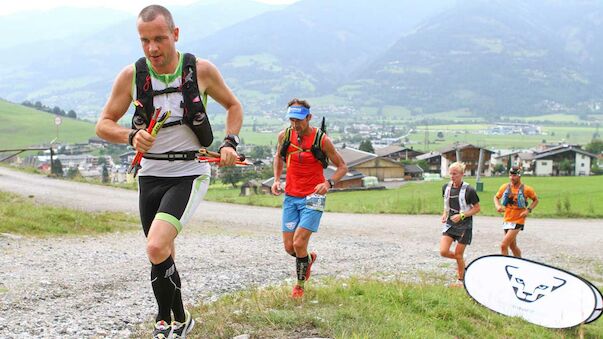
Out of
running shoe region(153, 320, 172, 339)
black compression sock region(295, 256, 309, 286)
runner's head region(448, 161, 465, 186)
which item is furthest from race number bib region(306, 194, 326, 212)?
runner's head region(448, 161, 465, 186)

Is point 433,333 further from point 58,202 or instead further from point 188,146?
point 58,202

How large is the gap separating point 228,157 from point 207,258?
721cm

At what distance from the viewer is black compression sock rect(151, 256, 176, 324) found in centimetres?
511

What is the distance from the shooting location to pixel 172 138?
5145mm

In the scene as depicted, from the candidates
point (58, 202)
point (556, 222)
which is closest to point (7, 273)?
point (58, 202)

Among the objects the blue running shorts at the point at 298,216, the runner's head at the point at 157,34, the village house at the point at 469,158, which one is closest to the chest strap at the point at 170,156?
the runner's head at the point at 157,34

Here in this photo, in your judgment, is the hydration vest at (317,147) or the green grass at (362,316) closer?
the green grass at (362,316)

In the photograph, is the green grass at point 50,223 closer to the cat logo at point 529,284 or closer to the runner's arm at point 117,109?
the runner's arm at point 117,109

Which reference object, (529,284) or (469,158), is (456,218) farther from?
(469,158)

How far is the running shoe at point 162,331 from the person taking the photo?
5.20 m

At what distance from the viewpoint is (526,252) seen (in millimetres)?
16859

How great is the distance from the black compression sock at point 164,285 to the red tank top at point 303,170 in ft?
9.45

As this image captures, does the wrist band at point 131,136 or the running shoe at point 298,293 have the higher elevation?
the wrist band at point 131,136

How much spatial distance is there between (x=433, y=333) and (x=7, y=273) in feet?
18.9
